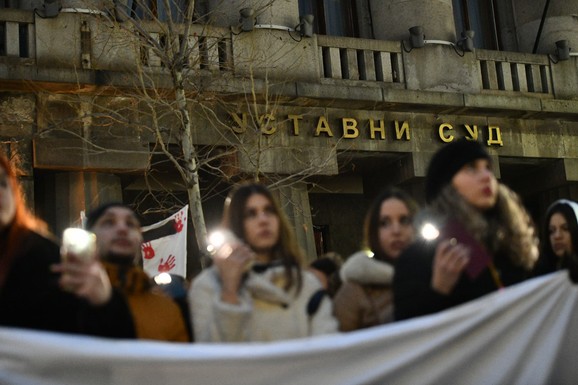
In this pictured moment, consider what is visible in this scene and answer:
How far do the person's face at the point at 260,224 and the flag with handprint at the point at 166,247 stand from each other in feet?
19.9

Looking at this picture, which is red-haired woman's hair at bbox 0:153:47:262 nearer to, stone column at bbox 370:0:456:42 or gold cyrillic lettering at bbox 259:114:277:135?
gold cyrillic lettering at bbox 259:114:277:135

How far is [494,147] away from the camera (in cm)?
1623

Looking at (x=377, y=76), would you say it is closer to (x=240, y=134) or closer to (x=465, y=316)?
(x=240, y=134)

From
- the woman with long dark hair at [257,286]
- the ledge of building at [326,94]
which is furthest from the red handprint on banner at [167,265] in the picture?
the woman with long dark hair at [257,286]

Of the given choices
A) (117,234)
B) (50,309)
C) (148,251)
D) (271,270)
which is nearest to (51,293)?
(50,309)

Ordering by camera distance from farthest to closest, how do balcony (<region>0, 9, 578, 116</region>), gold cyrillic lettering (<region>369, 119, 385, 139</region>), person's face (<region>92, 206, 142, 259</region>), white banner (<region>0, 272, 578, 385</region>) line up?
gold cyrillic lettering (<region>369, 119, 385, 139</region>) → balcony (<region>0, 9, 578, 116</region>) → person's face (<region>92, 206, 142, 259</region>) → white banner (<region>0, 272, 578, 385</region>)

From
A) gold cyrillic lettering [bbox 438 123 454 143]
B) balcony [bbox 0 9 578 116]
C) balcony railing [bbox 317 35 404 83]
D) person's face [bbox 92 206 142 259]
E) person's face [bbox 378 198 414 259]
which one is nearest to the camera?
person's face [bbox 92 206 142 259]

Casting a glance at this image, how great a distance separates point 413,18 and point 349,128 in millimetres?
2561

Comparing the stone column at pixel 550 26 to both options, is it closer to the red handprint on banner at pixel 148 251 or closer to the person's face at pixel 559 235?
the red handprint on banner at pixel 148 251

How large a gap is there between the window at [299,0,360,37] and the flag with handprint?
7097 mm

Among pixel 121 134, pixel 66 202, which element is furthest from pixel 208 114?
pixel 66 202

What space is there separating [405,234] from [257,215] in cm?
84

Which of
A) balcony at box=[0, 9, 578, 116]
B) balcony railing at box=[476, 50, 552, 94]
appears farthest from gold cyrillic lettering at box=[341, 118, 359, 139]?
balcony railing at box=[476, 50, 552, 94]

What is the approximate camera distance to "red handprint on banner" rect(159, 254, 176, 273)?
10.8 meters
